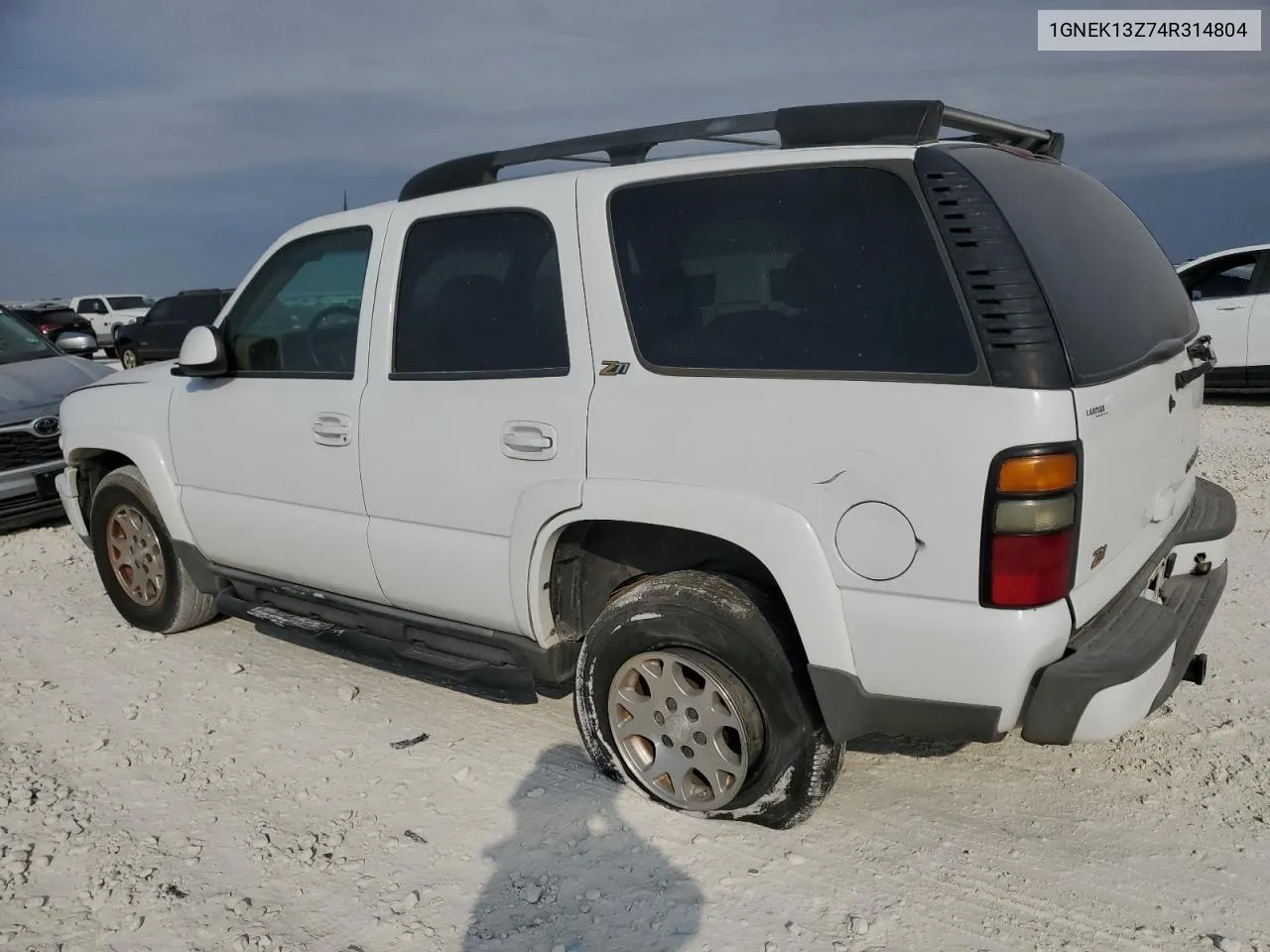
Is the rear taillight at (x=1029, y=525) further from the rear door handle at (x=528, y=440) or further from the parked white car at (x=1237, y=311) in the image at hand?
the parked white car at (x=1237, y=311)

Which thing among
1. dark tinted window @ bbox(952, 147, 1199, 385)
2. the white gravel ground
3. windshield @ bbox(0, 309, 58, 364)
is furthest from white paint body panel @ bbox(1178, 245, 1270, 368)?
windshield @ bbox(0, 309, 58, 364)

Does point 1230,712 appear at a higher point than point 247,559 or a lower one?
lower

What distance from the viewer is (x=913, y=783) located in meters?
3.39

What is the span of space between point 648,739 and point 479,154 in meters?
2.12

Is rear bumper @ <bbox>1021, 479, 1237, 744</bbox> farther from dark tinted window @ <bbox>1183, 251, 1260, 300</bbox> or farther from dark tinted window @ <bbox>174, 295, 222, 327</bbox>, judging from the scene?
dark tinted window @ <bbox>174, 295, 222, 327</bbox>

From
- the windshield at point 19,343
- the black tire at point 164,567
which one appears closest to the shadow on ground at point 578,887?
the black tire at point 164,567

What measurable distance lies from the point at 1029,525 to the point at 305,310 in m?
2.94

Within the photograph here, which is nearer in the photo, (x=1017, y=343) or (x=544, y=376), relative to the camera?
(x=1017, y=343)

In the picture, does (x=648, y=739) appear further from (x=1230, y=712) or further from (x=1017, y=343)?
(x=1230, y=712)

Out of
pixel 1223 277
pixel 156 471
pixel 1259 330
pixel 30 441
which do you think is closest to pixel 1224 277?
pixel 1223 277

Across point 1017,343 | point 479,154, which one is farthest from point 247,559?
point 1017,343

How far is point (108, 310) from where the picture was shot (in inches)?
1178

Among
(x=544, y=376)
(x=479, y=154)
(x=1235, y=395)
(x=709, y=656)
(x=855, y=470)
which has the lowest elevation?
(x=1235, y=395)

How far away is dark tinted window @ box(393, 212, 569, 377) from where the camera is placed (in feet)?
10.6
